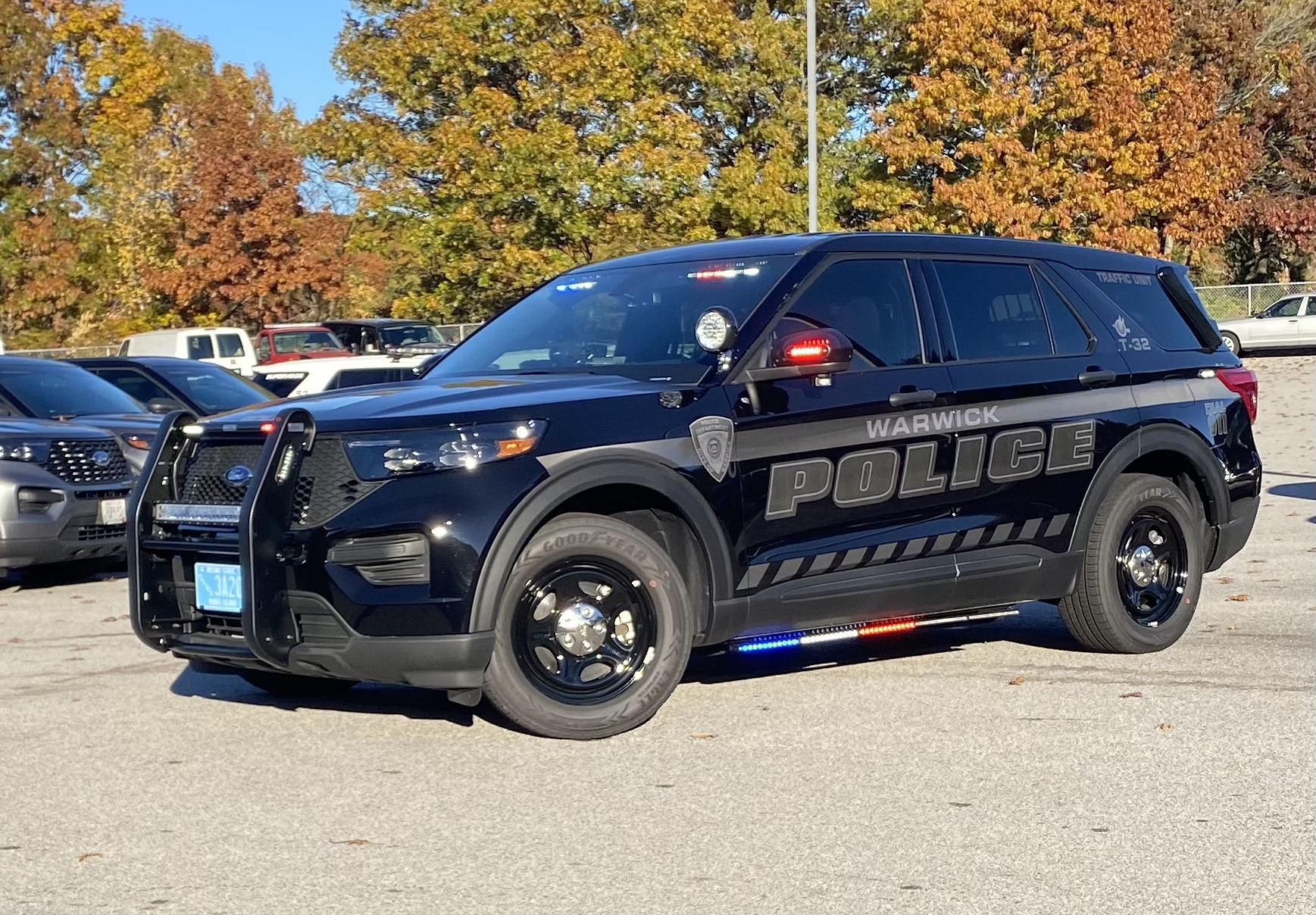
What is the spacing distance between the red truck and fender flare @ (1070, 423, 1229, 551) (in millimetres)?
27873

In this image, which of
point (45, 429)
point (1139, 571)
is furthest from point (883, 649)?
point (45, 429)

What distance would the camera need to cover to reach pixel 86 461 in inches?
456

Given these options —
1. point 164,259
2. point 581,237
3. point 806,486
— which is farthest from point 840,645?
point 164,259

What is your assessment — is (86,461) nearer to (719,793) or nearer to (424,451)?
(424,451)

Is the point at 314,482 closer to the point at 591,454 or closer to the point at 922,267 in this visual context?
the point at 591,454

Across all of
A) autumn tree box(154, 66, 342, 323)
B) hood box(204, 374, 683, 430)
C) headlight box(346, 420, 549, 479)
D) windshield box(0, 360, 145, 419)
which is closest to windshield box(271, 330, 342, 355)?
autumn tree box(154, 66, 342, 323)

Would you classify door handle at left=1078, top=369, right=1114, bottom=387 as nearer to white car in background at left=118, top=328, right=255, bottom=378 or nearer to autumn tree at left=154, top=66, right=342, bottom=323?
white car in background at left=118, top=328, right=255, bottom=378

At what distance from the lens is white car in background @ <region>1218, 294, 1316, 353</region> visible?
137 ft

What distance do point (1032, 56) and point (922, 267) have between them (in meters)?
34.1

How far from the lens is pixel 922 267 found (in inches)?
288

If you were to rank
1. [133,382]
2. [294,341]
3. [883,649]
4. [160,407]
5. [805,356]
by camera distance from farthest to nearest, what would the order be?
[294,341]
[133,382]
[160,407]
[883,649]
[805,356]

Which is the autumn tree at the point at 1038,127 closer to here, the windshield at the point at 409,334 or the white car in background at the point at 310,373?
the windshield at the point at 409,334

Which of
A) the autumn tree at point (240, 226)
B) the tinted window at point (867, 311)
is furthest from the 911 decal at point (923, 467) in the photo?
the autumn tree at point (240, 226)

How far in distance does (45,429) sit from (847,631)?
6.91 meters
